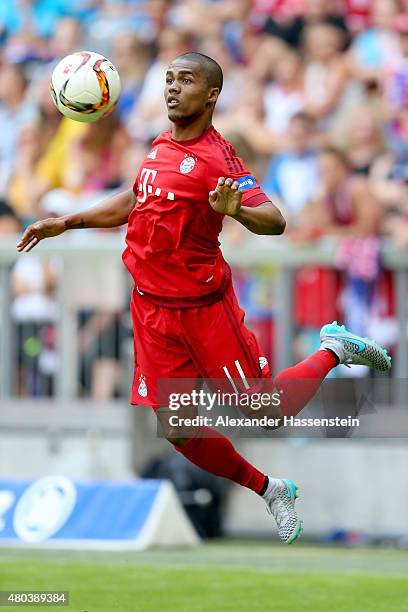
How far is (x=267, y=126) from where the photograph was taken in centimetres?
1368

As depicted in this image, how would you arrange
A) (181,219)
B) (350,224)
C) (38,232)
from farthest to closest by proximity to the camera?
(350,224) → (38,232) → (181,219)

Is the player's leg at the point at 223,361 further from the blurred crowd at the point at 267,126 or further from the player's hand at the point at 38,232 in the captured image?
the blurred crowd at the point at 267,126

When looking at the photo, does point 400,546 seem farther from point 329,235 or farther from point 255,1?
point 255,1

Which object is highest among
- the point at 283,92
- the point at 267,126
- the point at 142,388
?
the point at 283,92

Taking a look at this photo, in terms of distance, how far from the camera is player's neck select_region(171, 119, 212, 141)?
7.48m

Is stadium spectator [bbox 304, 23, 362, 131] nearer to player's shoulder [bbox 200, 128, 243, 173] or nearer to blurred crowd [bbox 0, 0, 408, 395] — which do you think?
blurred crowd [bbox 0, 0, 408, 395]

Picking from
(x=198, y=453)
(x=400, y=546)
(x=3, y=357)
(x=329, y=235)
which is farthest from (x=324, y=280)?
(x=198, y=453)

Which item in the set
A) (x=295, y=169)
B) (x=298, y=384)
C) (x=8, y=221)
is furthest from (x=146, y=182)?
(x=8, y=221)

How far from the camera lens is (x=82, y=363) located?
13.1 metres

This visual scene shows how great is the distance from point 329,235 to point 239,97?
2343mm

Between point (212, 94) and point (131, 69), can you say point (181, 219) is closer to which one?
point (212, 94)

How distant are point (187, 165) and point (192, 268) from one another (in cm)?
56

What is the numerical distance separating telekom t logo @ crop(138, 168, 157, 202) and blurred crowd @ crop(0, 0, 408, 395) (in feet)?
15.2

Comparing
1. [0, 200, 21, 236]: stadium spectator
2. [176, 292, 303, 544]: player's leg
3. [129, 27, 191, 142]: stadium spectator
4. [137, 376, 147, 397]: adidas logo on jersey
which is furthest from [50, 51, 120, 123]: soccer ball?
[129, 27, 191, 142]: stadium spectator
